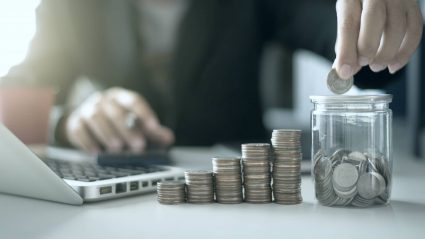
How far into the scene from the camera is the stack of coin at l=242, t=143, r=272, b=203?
0.75m

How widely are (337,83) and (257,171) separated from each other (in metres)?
0.17

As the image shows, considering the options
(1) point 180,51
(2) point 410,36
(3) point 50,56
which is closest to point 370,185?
(2) point 410,36

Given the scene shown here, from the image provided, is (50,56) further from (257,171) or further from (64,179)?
(257,171)

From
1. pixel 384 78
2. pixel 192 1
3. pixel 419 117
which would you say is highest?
pixel 192 1

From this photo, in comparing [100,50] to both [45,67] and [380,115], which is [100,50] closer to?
[45,67]

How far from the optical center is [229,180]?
75cm

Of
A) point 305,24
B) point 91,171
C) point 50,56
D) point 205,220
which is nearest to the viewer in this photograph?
Result: point 205,220

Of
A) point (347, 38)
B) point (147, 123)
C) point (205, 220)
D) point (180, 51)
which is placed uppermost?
point (180, 51)

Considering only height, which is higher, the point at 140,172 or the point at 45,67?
the point at 45,67

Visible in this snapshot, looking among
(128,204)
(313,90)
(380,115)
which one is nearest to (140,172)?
(128,204)

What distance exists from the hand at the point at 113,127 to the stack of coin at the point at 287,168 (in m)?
0.62

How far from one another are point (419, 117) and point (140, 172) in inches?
44.0

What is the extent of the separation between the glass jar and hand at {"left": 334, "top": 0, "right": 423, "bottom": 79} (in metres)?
0.05

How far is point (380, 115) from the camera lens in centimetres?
79
